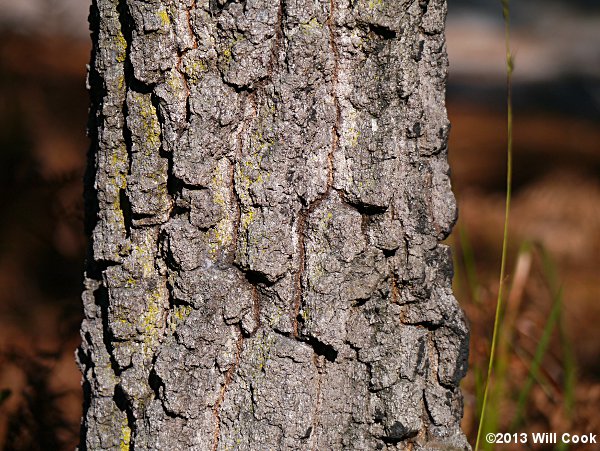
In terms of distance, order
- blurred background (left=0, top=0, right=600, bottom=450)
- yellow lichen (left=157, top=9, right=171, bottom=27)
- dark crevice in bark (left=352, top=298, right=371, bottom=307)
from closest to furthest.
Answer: yellow lichen (left=157, top=9, right=171, bottom=27) → dark crevice in bark (left=352, top=298, right=371, bottom=307) → blurred background (left=0, top=0, right=600, bottom=450)

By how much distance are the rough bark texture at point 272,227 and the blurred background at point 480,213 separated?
0.38 meters

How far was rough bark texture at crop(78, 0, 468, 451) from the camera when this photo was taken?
3.44 ft

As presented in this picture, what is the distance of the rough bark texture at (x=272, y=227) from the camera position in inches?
41.3

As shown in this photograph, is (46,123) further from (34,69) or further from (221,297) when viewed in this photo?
(221,297)

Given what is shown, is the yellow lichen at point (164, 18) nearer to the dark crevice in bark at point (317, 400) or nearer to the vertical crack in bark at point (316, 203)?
→ the vertical crack in bark at point (316, 203)

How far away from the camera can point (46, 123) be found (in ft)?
14.3

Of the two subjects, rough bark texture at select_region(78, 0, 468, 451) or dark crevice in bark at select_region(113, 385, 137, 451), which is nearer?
rough bark texture at select_region(78, 0, 468, 451)

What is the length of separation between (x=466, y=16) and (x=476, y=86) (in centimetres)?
155

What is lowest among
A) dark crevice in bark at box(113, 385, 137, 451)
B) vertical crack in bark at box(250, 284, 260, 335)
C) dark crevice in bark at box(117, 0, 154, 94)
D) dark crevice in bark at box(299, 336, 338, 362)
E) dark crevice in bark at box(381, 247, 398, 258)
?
dark crevice in bark at box(113, 385, 137, 451)

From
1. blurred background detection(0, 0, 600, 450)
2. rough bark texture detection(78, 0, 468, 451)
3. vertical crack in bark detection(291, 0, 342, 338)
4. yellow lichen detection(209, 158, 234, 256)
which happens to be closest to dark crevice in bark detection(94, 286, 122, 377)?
rough bark texture detection(78, 0, 468, 451)

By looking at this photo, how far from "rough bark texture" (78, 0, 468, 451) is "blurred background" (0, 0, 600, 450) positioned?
1.25ft

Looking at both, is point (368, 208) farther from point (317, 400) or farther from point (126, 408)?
A: point (126, 408)

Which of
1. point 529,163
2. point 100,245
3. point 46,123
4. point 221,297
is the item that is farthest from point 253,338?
point 529,163

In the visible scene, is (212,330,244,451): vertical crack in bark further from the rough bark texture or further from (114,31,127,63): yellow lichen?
(114,31,127,63): yellow lichen
